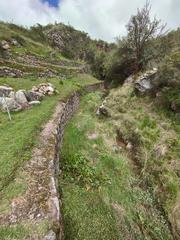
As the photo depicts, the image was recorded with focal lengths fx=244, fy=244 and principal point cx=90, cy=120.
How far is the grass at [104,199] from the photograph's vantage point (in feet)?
26.9

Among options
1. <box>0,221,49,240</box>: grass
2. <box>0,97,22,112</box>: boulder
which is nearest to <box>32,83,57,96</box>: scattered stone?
<box>0,97,22,112</box>: boulder

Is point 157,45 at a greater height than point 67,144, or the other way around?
point 157,45

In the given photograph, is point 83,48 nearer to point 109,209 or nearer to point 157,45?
point 157,45

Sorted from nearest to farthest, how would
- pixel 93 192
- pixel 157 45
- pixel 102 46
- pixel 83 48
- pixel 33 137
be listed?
pixel 93 192, pixel 33 137, pixel 157 45, pixel 83 48, pixel 102 46

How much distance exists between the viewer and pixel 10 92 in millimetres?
16766

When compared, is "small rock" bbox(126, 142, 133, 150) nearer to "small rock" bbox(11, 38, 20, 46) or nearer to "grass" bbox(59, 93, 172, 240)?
"grass" bbox(59, 93, 172, 240)

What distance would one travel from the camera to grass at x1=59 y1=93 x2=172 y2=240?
26.9ft

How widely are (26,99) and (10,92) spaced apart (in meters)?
1.29

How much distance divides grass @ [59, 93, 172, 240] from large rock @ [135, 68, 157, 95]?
23.8ft

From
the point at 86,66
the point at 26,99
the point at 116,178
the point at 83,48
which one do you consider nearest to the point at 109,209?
the point at 116,178

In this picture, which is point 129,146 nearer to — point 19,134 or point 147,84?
point 19,134

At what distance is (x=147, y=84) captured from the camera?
64.7 ft

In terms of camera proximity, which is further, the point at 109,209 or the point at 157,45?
the point at 157,45

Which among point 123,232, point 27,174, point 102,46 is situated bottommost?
point 123,232
